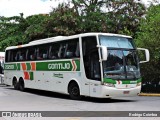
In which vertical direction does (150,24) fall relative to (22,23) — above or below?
below

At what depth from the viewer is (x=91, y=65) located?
16641 mm

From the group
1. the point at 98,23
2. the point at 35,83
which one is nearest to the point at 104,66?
the point at 35,83

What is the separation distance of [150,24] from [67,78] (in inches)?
301

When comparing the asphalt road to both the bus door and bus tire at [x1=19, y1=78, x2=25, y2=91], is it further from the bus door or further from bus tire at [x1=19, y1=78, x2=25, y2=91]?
bus tire at [x1=19, y1=78, x2=25, y2=91]

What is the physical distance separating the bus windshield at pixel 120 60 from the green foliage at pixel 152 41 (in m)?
6.07

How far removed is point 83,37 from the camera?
1719 cm

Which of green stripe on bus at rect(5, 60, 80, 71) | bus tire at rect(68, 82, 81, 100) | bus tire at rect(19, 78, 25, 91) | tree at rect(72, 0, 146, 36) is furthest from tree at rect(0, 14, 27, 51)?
bus tire at rect(68, 82, 81, 100)

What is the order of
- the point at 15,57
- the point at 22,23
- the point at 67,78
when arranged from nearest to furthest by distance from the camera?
the point at 67,78, the point at 15,57, the point at 22,23

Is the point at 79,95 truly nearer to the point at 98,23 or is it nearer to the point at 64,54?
the point at 64,54

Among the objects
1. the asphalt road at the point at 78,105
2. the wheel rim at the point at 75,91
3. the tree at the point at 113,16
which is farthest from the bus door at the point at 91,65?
the tree at the point at 113,16

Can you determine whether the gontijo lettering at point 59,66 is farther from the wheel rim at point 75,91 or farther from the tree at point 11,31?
the tree at point 11,31

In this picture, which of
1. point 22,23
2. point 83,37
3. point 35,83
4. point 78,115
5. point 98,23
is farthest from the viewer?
point 22,23

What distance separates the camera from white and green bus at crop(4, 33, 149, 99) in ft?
52.7

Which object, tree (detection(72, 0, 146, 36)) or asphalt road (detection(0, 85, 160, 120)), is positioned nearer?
asphalt road (detection(0, 85, 160, 120))
